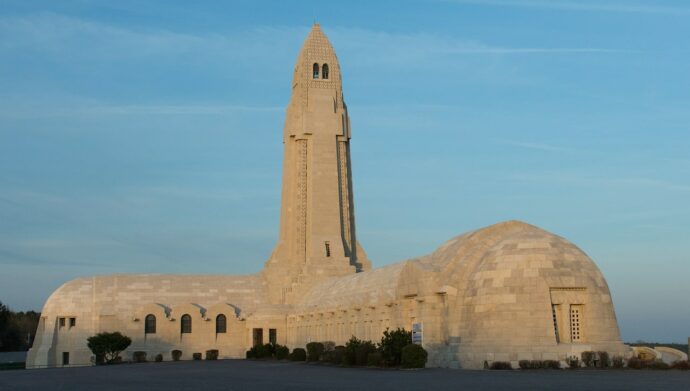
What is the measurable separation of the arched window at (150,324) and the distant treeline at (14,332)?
5090 cm

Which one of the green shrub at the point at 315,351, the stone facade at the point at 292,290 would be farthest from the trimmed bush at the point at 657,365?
the green shrub at the point at 315,351

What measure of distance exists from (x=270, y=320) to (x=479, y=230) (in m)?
31.2

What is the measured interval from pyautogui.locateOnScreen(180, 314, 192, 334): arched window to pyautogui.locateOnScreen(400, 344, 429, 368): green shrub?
121 ft

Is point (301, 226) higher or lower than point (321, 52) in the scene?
lower

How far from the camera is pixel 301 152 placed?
81.1m

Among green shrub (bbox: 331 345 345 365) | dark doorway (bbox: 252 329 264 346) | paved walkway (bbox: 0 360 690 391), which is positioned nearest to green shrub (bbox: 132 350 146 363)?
dark doorway (bbox: 252 329 264 346)

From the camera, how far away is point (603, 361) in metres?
42.7

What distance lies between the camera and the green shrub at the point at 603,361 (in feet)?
140

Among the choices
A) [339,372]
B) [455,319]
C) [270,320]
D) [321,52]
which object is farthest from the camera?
[321,52]

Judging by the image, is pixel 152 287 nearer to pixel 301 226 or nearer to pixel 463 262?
pixel 301 226

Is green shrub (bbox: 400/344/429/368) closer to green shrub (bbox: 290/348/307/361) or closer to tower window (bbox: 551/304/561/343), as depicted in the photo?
tower window (bbox: 551/304/561/343)

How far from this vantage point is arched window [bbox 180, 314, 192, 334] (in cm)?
7852

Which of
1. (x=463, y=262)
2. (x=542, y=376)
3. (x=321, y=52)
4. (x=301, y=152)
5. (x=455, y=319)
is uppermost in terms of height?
(x=321, y=52)

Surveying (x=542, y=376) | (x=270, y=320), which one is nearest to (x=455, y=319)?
(x=542, y=376)
